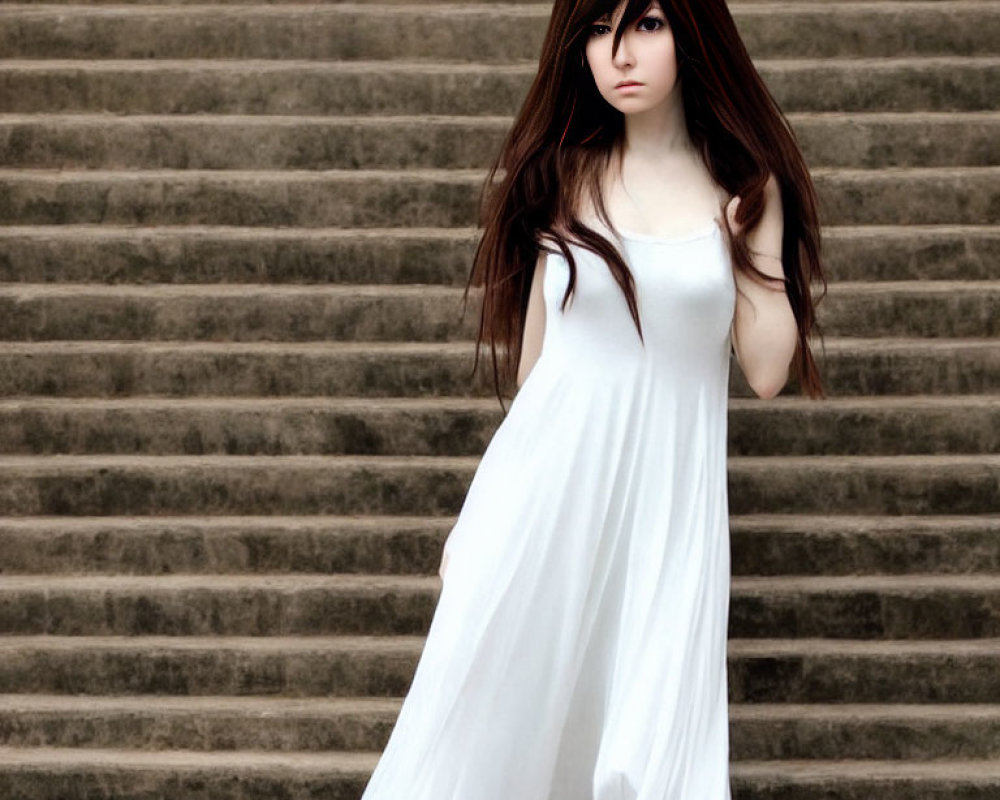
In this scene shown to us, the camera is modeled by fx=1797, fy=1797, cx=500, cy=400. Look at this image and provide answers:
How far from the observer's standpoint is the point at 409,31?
21.0 ft

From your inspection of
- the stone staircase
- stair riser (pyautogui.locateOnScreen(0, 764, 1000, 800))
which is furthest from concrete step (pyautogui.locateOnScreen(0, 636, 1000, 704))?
stair riser (pyautogui.locateOnScreen(0, 764, 1000, 800))

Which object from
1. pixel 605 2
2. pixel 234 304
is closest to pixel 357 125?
pixel 234 304

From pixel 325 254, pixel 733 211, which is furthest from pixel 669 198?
pixel 325 254

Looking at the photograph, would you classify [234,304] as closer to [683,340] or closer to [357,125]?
[357,125]

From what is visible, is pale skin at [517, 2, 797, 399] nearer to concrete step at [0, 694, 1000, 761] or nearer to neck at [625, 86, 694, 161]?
neck at [625, 86, 694, 161]

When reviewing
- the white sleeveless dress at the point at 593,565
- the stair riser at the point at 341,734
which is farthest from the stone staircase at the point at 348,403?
the white sleeveless dress at the point at 593,565

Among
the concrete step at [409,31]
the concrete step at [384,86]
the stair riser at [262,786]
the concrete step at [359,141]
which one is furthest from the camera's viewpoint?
the concrete step at [409,31]

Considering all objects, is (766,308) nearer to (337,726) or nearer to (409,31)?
(337,726)

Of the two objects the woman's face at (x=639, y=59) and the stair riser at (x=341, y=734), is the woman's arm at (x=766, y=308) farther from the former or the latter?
the stair riser at (x=341, y=734)

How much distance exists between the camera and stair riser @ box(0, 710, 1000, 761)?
4574 mm

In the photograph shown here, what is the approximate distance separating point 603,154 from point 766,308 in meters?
0.45

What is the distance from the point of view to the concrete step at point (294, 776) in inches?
176

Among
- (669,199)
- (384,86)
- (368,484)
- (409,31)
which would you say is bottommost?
(368,484)

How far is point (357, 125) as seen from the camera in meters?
6.00
